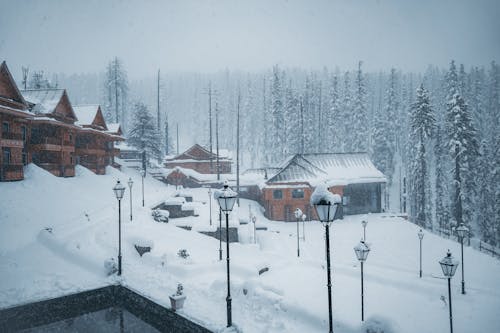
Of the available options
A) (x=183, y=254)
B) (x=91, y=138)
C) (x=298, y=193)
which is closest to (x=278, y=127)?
(x=298, y=193)

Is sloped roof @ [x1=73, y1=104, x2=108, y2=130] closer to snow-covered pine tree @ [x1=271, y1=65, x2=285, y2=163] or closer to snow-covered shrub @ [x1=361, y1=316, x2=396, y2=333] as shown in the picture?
snow-covered pine tree @ [x1=271, y1=65, x2=285, y2=163]

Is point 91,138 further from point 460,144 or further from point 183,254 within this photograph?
point 460,144

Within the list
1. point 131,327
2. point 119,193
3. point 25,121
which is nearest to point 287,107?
A: point 25,121

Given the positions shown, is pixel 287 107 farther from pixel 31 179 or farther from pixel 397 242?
pixel 31 179

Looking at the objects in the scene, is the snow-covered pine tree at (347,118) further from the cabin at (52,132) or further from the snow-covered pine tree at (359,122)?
the cabin at (52,132)

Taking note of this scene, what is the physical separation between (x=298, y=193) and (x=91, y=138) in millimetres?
27828

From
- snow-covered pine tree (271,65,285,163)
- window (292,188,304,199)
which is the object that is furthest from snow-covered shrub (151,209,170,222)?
snow-covered pine tree (271,65,285,163)

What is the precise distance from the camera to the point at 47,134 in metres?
31.1

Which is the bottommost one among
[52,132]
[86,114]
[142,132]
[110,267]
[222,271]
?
[222,271]

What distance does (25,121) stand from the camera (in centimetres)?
2778

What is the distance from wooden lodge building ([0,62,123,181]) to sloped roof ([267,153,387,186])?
2304cm

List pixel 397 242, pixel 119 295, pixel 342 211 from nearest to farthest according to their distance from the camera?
pixel 119 295 → pixel 397 242 → pixel 342 211

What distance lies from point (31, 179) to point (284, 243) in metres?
22.1

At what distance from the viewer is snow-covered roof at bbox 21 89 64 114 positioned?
1211 inches
